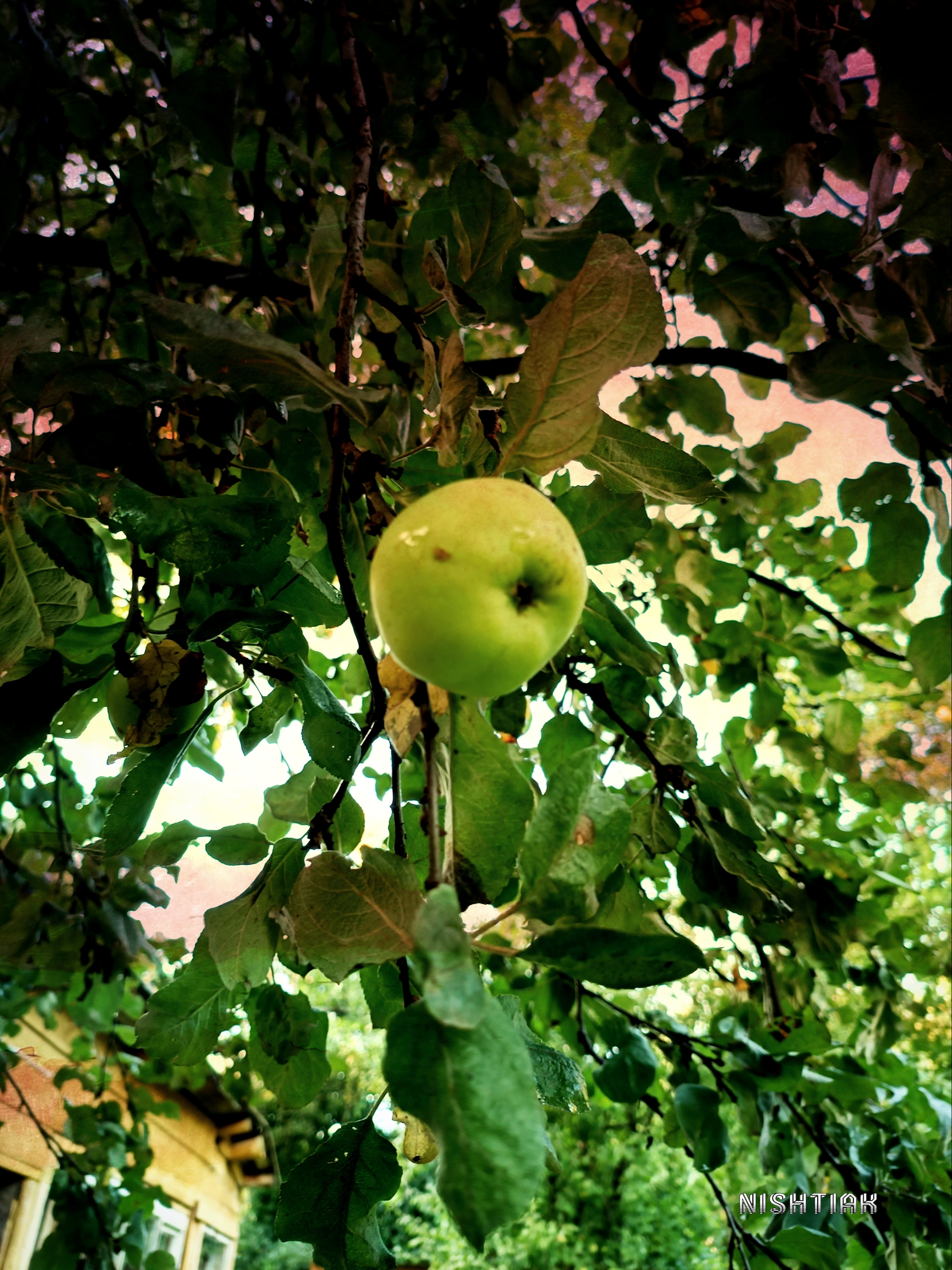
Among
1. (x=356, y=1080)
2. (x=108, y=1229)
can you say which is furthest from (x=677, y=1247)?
(x=108, y=1229)

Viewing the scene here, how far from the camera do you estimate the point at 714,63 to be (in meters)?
1.24

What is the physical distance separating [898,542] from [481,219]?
2.57 ft

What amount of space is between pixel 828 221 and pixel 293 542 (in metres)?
0.77

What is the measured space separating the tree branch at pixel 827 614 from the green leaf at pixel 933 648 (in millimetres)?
267

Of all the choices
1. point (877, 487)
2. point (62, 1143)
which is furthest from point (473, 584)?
point (62, 1143)

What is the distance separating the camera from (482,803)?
0.47 metres

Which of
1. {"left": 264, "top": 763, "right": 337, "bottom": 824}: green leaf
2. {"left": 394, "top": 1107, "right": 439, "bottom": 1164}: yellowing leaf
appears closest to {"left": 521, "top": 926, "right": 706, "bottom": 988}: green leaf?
{"left": 394, "top": 1107, "right": 439, "bottom": 1164}: yellowing leaf

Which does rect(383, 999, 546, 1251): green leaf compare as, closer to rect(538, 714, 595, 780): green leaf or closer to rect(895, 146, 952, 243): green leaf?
rect(538, 714, 595, 780): green leaf

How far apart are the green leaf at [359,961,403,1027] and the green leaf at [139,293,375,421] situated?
0.44m

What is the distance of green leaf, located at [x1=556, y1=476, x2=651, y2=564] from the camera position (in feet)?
2.37

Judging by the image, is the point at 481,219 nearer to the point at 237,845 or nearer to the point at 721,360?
the point at 237,845

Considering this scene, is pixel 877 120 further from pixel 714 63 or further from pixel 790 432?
pixel 790 432

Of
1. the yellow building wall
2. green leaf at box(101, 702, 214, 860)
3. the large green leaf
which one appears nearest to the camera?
the large green leaf

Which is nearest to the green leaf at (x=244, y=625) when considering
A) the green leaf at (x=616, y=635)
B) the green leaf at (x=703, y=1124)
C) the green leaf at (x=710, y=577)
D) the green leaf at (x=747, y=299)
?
the green leaf at (x=616, y=635)
